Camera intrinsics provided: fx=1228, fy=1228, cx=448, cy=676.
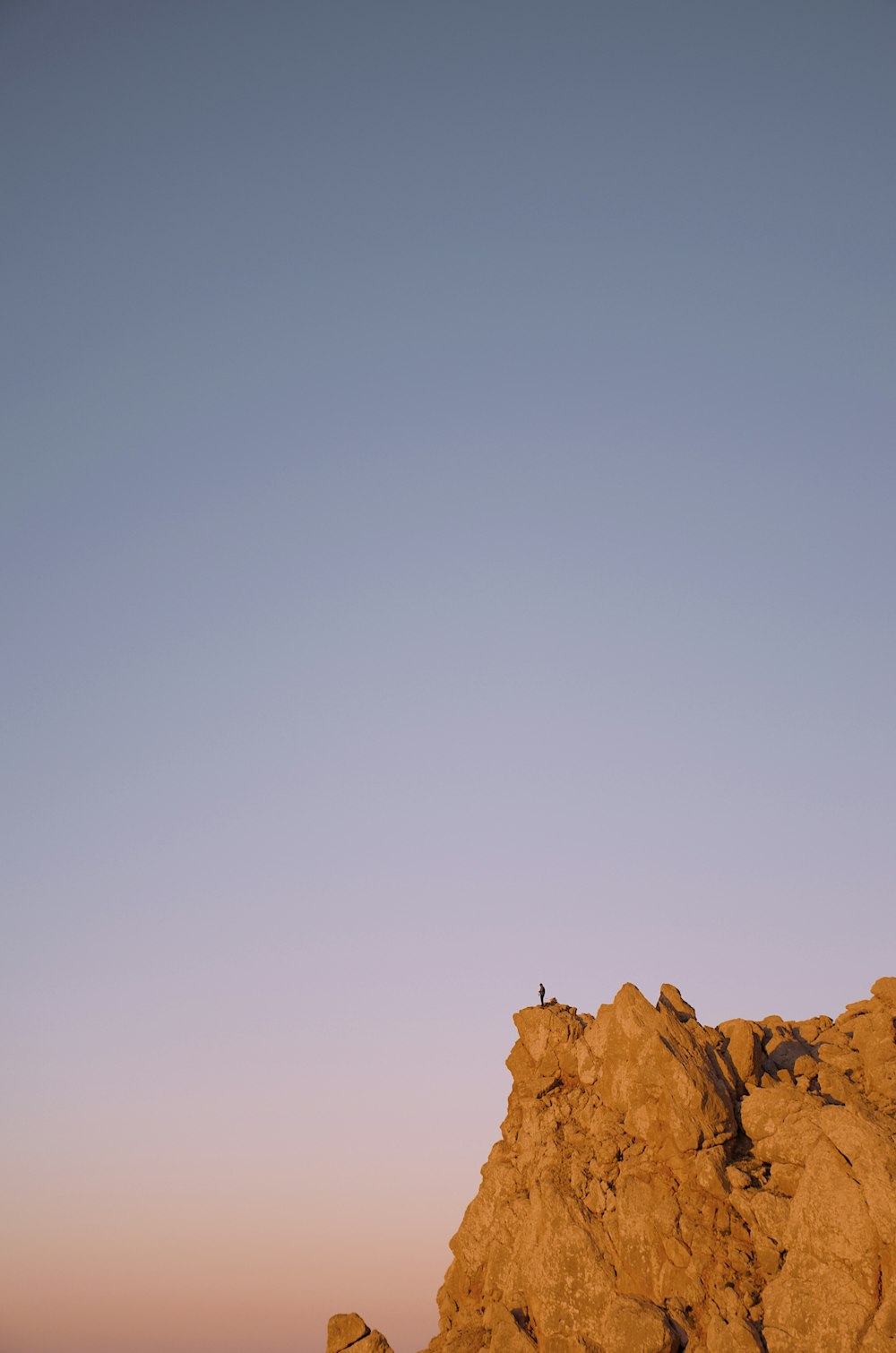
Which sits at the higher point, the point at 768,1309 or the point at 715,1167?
the point at 715,1167

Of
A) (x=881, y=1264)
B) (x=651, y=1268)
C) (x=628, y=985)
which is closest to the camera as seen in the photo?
(x=881, y=1264)

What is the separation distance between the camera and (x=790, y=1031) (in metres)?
57.0

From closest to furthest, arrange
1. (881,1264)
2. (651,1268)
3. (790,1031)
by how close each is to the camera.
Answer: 1. (881,1264)
2. (651,1268)
3. (790,1031)

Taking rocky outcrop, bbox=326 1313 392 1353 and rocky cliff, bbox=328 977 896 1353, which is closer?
rocky cliff, bbox=328 977 896 1353

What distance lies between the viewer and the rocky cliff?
4075 centimetres

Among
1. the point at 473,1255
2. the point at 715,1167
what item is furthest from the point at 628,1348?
the point at 473,1255

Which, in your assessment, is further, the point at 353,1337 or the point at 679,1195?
the point at 353,1337

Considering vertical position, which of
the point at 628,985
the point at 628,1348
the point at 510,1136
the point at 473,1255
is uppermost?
the point at 628,985

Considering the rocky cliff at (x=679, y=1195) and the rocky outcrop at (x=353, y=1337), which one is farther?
the rocky outcrop at (x=353, y=1337)

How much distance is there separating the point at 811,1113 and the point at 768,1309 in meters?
7.34

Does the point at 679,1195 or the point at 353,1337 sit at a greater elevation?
the point at 679,1195

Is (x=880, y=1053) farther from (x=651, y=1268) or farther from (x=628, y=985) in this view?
(x=651, y=1268)

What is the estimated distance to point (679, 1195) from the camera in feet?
148

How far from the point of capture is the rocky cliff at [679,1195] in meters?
40.8
